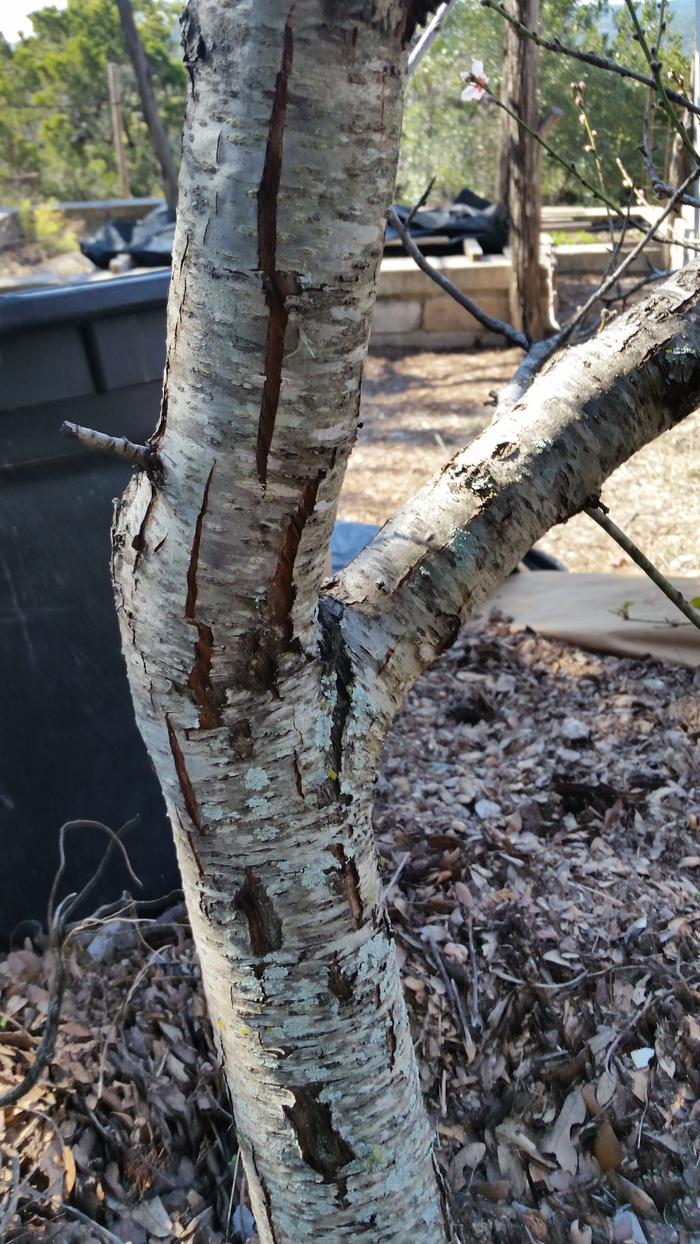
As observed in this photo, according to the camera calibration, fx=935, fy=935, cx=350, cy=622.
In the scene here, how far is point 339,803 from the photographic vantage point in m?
1.06

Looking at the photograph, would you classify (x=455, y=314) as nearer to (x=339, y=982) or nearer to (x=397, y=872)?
(x=397, y=872)

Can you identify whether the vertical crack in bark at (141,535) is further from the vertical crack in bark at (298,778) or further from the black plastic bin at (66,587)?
the black plastic bin at (66,587)

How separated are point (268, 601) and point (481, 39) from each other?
978 centimetres

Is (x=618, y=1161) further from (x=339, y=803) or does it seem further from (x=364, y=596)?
(x=364, y=596)

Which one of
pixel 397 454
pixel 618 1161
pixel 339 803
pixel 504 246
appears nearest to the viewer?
pixel 339 803

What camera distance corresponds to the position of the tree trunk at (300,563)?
0.72m

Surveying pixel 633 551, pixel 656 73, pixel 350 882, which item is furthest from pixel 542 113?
pixel 350 882

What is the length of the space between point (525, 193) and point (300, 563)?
273 inches

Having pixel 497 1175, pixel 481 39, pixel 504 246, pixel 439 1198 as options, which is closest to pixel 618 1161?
pixel 497 1175

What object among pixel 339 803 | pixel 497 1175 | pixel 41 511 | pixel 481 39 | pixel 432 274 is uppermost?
pixel 481 39

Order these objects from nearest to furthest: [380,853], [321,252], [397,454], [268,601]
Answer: [321,252], [268,601], [380,853], [397,454]

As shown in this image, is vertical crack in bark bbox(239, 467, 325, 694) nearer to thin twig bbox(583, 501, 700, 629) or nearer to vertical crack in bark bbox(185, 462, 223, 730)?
vertical crack in bark bbox(185, 462, 223, 730)

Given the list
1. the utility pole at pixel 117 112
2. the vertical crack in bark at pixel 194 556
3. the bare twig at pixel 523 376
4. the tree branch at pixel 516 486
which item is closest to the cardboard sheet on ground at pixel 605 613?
the bare twig at pixel 523 376

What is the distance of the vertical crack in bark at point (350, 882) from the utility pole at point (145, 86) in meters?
6.02
